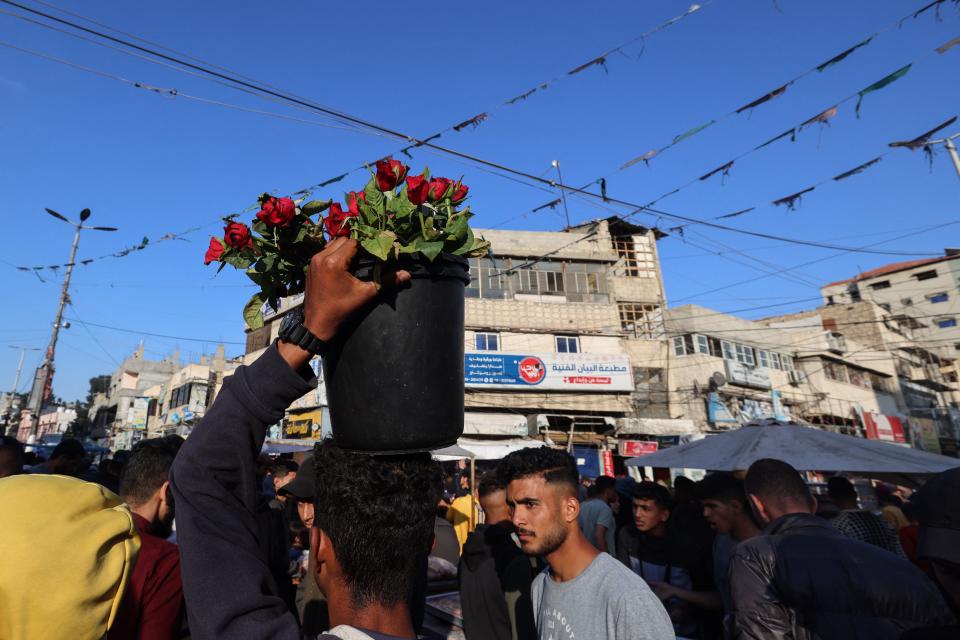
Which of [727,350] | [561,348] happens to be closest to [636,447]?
[561,348]

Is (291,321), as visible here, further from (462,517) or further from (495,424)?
(495,424)

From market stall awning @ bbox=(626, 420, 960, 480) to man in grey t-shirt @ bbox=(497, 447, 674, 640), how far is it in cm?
458

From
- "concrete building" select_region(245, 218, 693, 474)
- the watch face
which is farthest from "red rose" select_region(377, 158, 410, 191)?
"concrete building" select_region(245, 218, 693, 474)

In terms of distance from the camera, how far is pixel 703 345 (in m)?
27.0

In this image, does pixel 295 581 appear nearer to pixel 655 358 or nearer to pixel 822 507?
pixel 822 507

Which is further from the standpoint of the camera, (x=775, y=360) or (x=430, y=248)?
(x=775, y=360)

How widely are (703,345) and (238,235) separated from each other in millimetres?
28753

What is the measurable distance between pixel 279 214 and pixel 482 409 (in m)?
21.6

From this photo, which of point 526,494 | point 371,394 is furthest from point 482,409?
point 371,394

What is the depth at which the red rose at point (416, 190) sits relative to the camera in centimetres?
136

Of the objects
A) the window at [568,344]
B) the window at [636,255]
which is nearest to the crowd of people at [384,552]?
the window at [568,344]

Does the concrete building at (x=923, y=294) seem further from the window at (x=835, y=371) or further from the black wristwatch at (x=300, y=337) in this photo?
the black wristwatch at (x=300, y=337)

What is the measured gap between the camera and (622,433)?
915 inches

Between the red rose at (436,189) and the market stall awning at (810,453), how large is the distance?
252 inches
